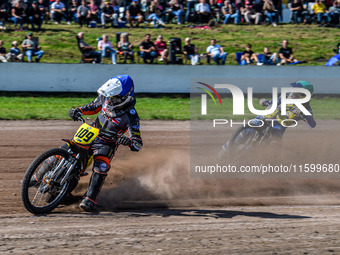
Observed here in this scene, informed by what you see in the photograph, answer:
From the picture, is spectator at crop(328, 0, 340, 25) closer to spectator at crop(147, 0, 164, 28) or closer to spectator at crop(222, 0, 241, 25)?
spectator at crop(222, 0, 241, 25)

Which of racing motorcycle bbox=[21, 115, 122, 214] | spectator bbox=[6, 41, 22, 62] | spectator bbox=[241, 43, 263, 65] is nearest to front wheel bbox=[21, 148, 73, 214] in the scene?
racing motorcycle bbox=[21, 115, 122, 214]

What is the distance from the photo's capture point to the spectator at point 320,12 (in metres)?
24.0

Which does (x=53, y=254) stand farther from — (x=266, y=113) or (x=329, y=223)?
(x=266, y=113)

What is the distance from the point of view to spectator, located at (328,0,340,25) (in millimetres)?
23938

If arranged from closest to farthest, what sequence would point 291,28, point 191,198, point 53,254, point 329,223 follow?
point 53,254
point 329,223
point 191,198
point 291,28

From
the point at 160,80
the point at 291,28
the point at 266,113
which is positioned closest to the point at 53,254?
the point at 266,113

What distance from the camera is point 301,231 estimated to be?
19.7 ft

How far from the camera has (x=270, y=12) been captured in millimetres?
24156

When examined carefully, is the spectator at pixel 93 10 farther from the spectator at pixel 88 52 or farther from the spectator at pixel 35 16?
the spectator at pixel 88 52

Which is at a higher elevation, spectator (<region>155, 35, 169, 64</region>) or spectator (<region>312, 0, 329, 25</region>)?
spectator (<region>312, 0, 329, 25</region>)

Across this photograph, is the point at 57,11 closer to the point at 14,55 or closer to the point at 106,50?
the point at 106,50

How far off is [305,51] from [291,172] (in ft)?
47.3

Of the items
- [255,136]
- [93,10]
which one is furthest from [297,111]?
[93,10]

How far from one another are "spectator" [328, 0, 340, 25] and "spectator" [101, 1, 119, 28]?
10514 mm
